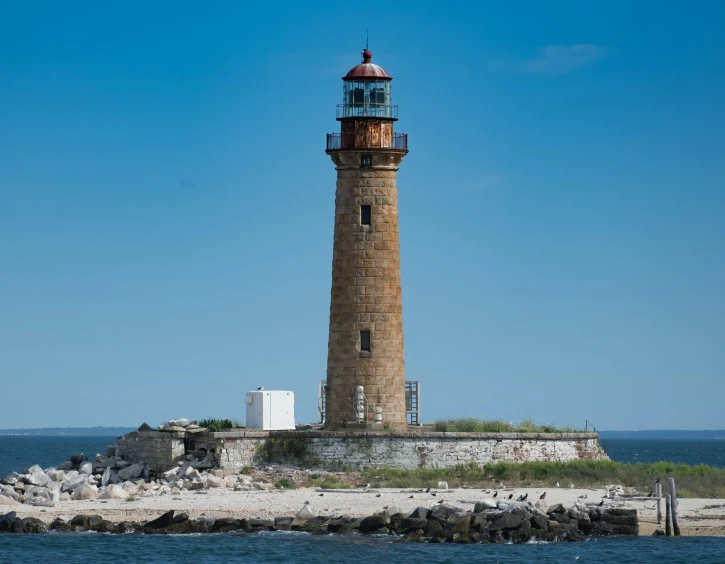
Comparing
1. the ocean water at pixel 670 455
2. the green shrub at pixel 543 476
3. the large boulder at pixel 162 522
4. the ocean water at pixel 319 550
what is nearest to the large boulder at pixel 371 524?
the ocean water at pixel 319 550

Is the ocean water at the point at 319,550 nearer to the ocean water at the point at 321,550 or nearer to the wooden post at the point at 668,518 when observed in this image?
the ocean water at the point at 321,550

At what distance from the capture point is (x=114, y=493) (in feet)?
111

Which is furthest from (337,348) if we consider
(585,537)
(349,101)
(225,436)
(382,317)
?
(585,537)

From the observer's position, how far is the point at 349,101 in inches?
1479

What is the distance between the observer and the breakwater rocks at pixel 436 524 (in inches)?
1137

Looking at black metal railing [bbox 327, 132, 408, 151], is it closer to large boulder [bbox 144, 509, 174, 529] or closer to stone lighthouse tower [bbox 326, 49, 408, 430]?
stone lighthouse tower [bbox 326, 49, 408, 430]

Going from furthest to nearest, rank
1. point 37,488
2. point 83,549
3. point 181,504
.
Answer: point 37,488, point 181,504, point 83,549

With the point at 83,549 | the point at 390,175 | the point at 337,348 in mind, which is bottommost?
the point at 83,549

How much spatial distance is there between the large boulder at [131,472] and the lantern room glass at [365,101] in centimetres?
1137

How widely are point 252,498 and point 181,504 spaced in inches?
68.8

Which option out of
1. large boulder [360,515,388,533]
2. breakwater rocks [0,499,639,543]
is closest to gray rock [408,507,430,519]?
breakwater rocks [0,499,639,543]

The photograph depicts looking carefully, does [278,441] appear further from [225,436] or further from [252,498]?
[252,498]

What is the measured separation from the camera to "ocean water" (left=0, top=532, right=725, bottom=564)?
27.1 metres

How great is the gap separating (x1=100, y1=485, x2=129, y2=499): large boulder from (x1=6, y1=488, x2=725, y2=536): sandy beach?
0.41 m
